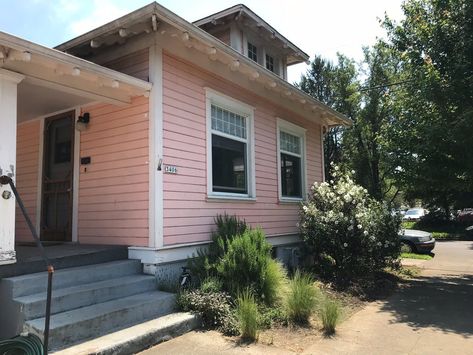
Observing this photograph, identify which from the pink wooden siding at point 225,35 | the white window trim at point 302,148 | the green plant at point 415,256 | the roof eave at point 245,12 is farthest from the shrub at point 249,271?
the green plant at point 415,256

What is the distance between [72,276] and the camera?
5.40 meters

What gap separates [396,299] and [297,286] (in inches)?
111

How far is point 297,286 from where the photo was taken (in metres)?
6.06

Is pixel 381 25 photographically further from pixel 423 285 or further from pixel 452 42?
pixel 423 285

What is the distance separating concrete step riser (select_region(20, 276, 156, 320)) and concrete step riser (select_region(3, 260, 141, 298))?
31 cm

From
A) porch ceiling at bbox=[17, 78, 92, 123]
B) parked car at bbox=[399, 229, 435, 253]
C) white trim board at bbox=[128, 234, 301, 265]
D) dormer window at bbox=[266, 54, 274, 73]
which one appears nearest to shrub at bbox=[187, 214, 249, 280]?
white trim board at bbox=[128, 234, 301, 265]

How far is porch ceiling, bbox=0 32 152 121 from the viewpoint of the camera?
189 inches

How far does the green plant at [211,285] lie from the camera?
5.89 meters

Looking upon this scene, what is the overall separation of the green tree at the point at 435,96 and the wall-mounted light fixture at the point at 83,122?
6967mm

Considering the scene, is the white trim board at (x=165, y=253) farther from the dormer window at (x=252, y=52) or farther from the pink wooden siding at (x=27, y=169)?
the dormer window at (x=252, y=52)

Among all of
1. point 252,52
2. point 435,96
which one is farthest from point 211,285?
point 252,52

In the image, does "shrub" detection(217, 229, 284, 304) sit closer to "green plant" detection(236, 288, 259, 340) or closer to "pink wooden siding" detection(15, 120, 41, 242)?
"green plant" detection(236, 288, 259, 340)

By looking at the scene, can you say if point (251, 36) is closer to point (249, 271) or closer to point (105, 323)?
point (249, 271)

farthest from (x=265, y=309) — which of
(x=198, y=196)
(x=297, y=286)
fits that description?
(x=198, y=196)
